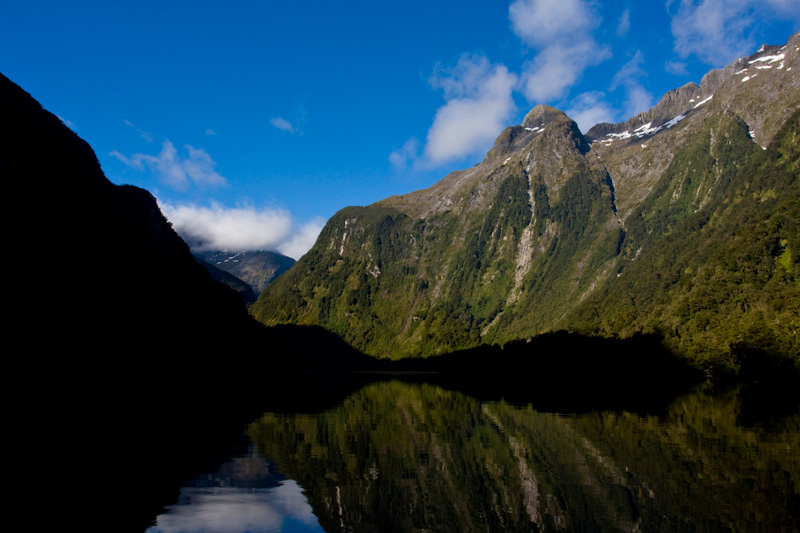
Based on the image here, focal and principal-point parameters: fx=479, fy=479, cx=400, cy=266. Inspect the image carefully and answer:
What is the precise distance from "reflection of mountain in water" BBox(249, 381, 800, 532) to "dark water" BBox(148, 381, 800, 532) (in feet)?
0.35

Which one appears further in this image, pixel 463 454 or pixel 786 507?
pixel 463 454

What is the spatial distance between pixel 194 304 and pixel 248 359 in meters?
35.5

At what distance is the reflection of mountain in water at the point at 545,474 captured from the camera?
23016 millimetres

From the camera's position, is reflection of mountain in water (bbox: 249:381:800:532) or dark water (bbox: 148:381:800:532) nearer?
dark water (bbox: 148:381:800:532)

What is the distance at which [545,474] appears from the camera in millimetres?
31641

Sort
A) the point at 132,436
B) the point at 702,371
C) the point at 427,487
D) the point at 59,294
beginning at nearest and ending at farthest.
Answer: the point at 427,487 < the point at 132,436 < the point at 59,294 < the point at 702,371

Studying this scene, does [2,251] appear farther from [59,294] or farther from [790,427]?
[790,427]

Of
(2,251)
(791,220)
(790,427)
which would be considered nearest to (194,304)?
(2,251)

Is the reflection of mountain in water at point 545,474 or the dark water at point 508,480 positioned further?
the reflection of mountain in water at point 545,474

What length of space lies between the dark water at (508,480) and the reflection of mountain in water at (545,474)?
4.1 inches

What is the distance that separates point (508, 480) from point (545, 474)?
124 inches

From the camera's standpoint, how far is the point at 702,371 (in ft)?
474

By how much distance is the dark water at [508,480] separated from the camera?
74.8 ft

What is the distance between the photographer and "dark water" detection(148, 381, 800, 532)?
74.8ft
